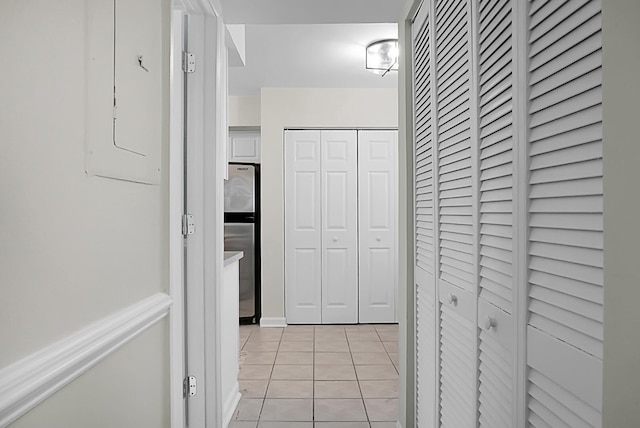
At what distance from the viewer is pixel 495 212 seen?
1181mm

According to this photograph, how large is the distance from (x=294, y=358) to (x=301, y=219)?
1.54m

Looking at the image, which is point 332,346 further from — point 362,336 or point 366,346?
point 362,336

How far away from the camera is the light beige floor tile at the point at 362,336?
166 inches

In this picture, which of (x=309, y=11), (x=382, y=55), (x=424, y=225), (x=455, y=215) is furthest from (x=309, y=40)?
(x=455, y=215)

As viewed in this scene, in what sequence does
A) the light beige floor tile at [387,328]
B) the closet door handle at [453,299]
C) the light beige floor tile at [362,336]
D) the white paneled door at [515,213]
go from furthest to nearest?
the light beige floor tile at [387,328] < the light beige floor tile at [362,336] < the closet door handle at [453,299] < the white paneled door at [515,213]

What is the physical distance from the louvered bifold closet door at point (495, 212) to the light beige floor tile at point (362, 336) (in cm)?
298

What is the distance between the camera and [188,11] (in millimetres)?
2143

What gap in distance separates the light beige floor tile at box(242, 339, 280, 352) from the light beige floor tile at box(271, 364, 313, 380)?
0.46 m

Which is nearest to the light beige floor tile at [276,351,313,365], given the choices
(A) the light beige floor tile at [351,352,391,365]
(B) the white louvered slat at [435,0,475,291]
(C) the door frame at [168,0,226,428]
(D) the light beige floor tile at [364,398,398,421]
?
(A) the light beige floor tile at [351,352,391,365]

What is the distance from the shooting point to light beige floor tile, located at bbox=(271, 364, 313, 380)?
10.7 ft

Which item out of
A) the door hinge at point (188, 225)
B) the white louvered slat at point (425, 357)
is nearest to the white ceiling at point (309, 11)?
the door hinge at point (188, 225)

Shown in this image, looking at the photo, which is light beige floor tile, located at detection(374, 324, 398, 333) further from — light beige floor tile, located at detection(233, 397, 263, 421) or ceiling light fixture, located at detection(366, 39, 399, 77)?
ceiling light fixture, located at detection(366, 39, 399, 77)

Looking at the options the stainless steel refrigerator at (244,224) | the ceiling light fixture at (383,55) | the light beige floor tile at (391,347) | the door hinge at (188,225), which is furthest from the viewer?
the stainless steel refrigerator at (244,224)

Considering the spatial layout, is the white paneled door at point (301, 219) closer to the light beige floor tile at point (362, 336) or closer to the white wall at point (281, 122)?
the white wall at point (281, 122)
